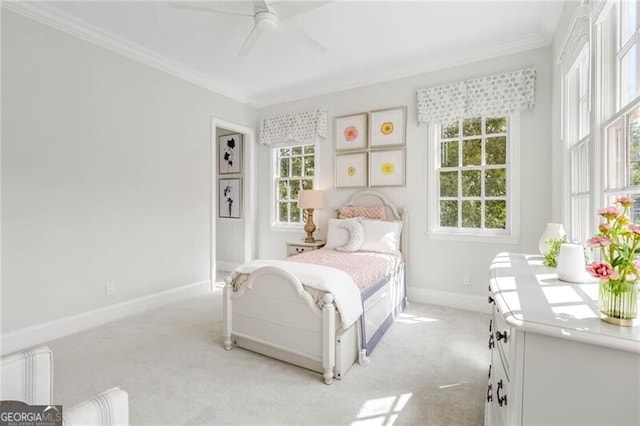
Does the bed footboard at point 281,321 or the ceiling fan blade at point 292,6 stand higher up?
the ceiling fan blade at point 292,6

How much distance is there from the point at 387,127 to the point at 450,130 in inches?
29.1

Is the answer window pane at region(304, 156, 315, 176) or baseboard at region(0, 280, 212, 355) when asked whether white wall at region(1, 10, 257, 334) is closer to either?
baseboard at region(0, 280, 212, 355)

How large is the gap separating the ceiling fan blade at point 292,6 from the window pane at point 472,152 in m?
2.27

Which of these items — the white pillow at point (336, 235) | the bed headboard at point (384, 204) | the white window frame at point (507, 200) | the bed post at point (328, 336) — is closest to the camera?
the bed post at point (328, 336)

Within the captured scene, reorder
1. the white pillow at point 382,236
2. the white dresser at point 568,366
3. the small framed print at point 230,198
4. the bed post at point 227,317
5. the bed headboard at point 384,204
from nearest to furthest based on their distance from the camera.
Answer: the white dresser at point 568,366, the bed post at point 227,317, the white pillow at point 382,236, the bed headboard at point 384,204, the small framed print at point 230,198

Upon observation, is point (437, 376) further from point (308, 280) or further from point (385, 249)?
point (385, 249)

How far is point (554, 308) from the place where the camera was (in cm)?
98

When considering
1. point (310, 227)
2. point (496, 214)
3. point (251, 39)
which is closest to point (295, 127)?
point (310, 227)

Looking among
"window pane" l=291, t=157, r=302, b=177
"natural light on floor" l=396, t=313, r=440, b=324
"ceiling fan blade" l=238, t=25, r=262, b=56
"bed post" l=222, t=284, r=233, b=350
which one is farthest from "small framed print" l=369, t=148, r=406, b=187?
"bed post" l=222, t=284, r=233, b=350

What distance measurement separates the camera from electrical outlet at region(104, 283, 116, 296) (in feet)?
10.1

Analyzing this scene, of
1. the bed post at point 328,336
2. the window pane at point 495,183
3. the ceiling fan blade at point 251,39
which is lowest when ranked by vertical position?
the bed post at point 328,336

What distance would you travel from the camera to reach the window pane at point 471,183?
3.40 metres

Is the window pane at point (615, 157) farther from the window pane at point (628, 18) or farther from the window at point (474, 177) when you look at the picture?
the window at point (474, 177)

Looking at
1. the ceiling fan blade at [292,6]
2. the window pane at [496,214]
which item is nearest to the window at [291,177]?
the ceiling fan blade at [292,6]
